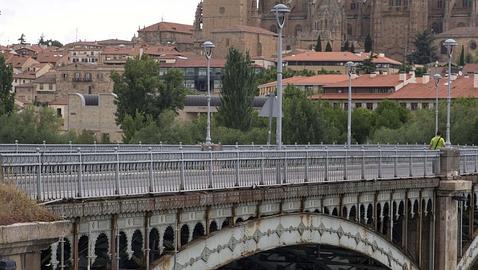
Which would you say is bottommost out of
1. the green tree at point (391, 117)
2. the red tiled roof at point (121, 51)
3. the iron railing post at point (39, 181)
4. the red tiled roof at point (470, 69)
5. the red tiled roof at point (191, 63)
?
the green tree at point (391, 117)

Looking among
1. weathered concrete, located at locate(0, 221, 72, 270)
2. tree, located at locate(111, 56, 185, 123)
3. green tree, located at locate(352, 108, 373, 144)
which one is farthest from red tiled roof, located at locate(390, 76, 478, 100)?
weathered concrete, located at locate(0, 221, 72, 270)

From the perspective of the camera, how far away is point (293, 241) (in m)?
25.9

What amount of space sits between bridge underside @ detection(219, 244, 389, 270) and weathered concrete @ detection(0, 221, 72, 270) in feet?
47.5

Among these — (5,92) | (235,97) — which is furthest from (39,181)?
(5,92)

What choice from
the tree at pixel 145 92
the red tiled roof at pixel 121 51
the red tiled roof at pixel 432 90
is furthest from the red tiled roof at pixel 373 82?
the red tiled roof at pixel 121 51

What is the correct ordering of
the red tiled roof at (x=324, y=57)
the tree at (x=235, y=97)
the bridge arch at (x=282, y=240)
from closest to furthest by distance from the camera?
1. the bridge arch at (x=282, y=240)
2. the tree at (x=235, y=97)
3. the red tiled roof at (x=324, y=57)

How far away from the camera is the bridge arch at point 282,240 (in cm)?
2103

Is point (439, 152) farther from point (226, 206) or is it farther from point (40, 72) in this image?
point (40, 72)

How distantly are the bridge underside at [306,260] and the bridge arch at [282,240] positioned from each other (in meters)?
0.64

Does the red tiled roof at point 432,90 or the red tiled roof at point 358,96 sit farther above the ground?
the red tiled roof at point 432,90

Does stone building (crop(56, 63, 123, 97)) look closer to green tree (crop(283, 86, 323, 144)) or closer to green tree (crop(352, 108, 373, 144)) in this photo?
green tree (crop(352, 108, 373, 144))

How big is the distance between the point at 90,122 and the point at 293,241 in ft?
313

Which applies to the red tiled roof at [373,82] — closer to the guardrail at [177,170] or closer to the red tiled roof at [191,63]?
the red tiled roof at [191,63]

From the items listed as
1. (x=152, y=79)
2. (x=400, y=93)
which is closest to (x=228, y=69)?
(x=152, y=79)
